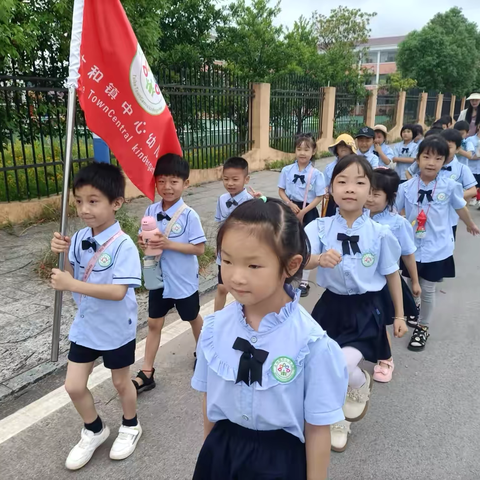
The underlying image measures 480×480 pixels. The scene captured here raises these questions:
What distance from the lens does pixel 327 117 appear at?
15.5 metres

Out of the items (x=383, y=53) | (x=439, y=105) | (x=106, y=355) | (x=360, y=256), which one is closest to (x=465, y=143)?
(x=360, y=256)

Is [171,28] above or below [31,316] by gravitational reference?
above

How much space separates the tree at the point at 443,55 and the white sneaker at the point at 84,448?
1160 inches

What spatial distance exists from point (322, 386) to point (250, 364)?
9.0 inches

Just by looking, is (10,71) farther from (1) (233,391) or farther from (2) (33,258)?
(1) (233,391)

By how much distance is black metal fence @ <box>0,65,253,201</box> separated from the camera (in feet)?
20.7

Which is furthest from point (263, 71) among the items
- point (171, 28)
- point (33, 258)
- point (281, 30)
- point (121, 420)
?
point (121, 420)

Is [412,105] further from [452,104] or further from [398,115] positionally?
[452,104]

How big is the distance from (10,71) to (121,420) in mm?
5345

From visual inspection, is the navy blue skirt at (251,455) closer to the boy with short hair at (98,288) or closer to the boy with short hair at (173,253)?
the boy with short hair at (98,288)

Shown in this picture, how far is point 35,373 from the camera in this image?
3.02 meters

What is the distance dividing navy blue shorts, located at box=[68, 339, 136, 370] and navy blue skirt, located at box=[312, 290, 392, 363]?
3.56 ft

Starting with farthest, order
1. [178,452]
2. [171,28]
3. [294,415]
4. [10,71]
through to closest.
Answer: [171,28]
[10,71]
[178,452]
[294,415]

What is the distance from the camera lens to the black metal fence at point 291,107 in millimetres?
12883
